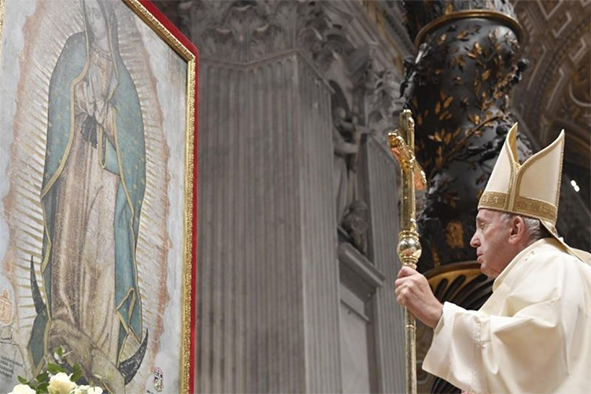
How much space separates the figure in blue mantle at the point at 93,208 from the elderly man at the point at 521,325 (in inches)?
37.5

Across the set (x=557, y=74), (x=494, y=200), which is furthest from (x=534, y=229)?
(x=557, y=74)

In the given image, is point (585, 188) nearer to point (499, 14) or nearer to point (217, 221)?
point (217, 221)

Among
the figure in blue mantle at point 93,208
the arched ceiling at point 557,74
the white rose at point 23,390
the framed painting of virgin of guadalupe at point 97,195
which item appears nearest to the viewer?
the white rose at point 23,390

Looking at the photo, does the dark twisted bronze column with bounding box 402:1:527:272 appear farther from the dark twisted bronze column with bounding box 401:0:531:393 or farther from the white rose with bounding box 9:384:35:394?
the white rose with bounding box 9:384:35:394

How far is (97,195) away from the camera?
3.44 metres

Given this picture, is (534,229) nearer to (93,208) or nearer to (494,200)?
(494,200)

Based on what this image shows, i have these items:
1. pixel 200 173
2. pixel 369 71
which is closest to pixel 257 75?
pixel 200 173

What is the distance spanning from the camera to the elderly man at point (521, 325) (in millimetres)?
2812

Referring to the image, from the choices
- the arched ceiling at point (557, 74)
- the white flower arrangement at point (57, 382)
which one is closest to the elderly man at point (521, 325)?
the white flower arrangement at point (57, 382)

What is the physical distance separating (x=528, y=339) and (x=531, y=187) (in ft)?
2.21

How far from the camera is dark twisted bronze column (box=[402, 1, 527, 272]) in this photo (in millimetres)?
5566

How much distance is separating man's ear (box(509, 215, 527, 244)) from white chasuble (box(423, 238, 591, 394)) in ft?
0.87

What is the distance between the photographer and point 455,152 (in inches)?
222

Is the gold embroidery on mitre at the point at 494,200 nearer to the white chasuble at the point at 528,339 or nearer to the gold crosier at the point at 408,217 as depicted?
the gold crosier at the point at 408,217
